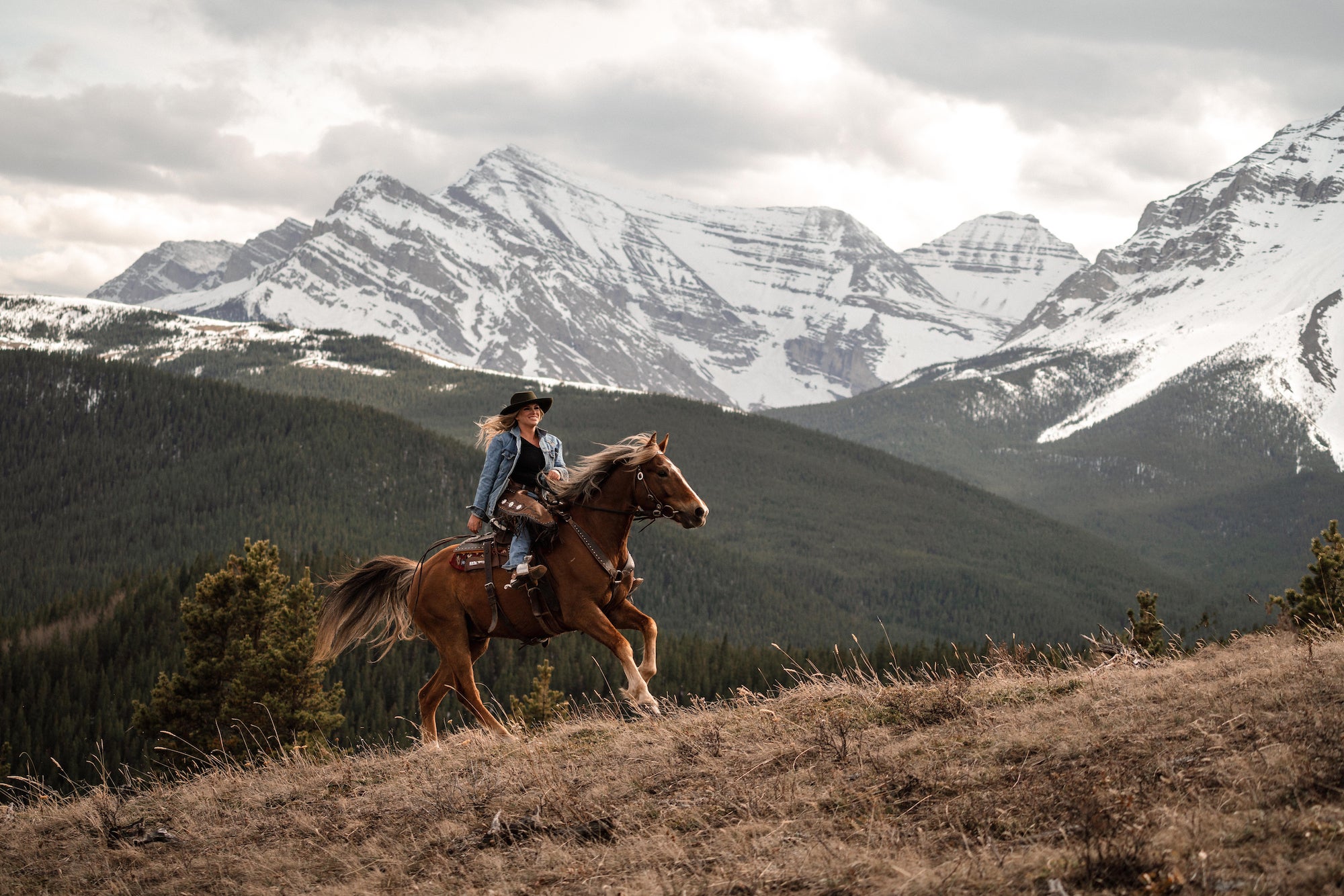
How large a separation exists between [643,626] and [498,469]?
114 inches

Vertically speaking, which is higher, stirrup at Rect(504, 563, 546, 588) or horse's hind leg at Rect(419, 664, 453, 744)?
stirrup at Rect(504, 563, 546, 588)

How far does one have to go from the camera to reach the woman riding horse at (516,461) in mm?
14648

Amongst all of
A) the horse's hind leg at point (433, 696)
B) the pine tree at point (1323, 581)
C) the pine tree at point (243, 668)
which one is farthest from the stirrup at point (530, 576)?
the pine tree at point (243, 668)

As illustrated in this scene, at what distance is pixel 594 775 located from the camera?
1080cm

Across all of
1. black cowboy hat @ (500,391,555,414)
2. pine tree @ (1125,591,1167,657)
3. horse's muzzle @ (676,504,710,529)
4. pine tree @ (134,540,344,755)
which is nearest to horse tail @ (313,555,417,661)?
black cowboy hat @ (500,391,555,414)

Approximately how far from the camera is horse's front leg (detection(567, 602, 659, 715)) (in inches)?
518

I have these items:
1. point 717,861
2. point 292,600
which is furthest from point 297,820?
point 292,600

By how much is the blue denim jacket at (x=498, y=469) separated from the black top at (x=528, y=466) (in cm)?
7

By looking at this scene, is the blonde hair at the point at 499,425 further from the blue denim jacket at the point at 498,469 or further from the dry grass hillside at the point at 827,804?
the dry grass hillside at the point at 827,804

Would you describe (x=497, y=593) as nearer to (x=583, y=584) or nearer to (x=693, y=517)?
(x=583, y=584)

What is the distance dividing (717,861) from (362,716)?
87659 mm

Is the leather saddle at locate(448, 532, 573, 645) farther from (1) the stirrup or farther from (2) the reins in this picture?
(2) the reins

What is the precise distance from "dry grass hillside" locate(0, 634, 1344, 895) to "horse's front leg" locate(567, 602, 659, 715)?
1.40 feet

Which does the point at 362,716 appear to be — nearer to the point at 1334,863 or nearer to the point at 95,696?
the point at 95,696
